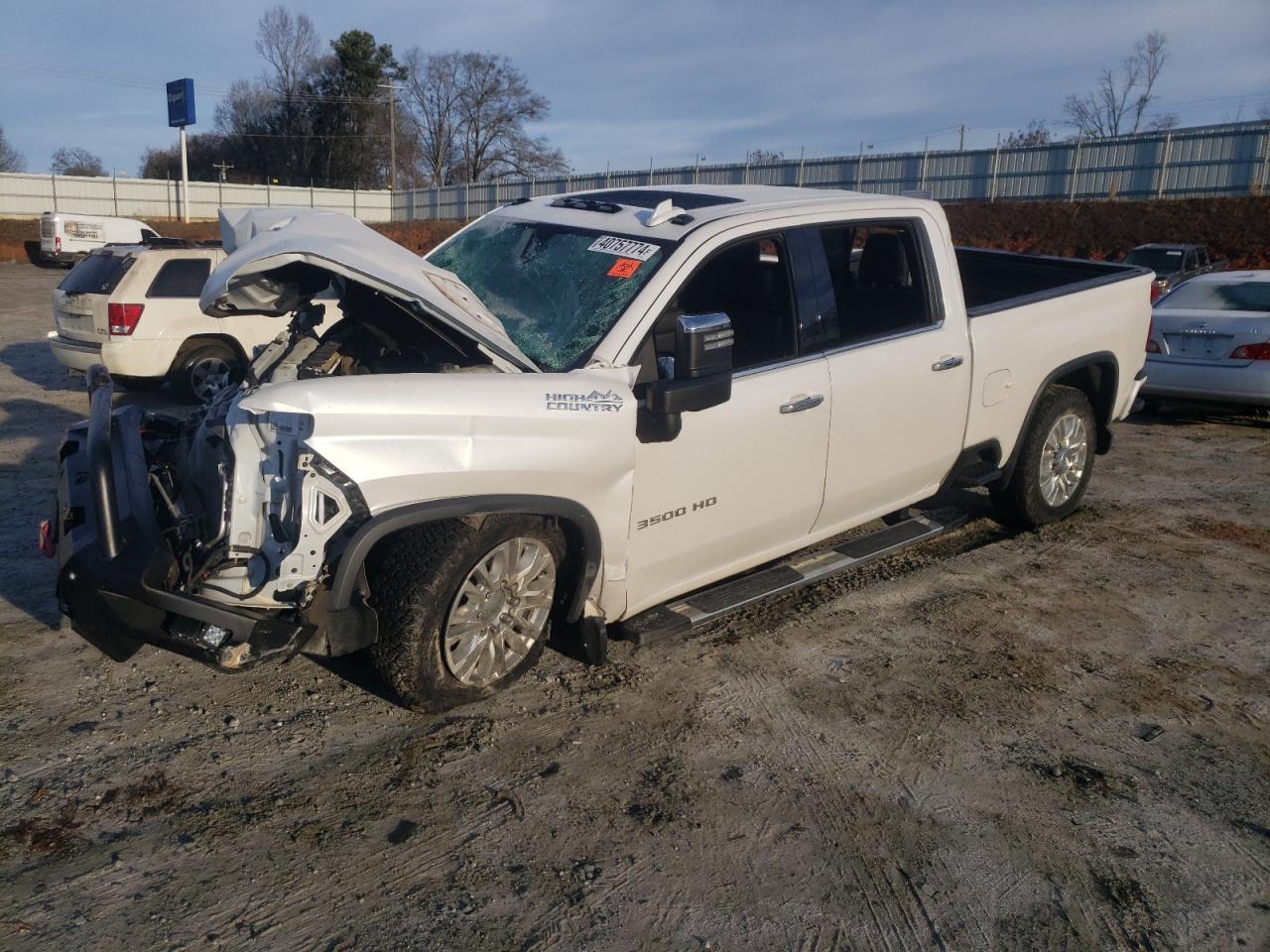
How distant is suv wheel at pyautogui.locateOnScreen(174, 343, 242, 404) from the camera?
35.1 feet

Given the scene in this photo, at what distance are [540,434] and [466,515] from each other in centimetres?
40

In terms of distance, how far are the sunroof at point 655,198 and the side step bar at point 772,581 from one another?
70.0 inches

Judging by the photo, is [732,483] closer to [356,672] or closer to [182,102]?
[356,672]

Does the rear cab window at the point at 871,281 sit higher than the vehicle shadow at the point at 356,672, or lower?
higher

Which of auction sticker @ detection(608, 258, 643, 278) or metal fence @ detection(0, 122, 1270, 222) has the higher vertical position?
metal fence @ detection(0, 122, 1270, 222)

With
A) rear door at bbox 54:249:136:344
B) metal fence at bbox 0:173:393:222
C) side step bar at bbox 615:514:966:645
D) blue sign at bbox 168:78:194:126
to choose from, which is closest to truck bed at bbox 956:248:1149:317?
side step bar at bbox 615:514:966:645

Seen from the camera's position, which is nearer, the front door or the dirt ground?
the dirt ground

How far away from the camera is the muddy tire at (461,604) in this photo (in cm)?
A: 367

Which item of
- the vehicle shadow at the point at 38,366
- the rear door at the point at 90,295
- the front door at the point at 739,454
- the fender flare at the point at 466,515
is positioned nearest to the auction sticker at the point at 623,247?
the front door at the point at 739,454

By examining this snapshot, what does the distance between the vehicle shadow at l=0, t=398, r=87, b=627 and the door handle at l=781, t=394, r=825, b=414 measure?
3.06m

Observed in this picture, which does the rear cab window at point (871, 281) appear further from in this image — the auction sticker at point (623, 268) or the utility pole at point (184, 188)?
the utility pole at point (184, 188)

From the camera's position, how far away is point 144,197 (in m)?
47.6

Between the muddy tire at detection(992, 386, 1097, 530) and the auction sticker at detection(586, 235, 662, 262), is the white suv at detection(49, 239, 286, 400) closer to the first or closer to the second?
the auction sticker at detection(586, 235, 662, 262)

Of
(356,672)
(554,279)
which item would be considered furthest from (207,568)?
(554,279)
